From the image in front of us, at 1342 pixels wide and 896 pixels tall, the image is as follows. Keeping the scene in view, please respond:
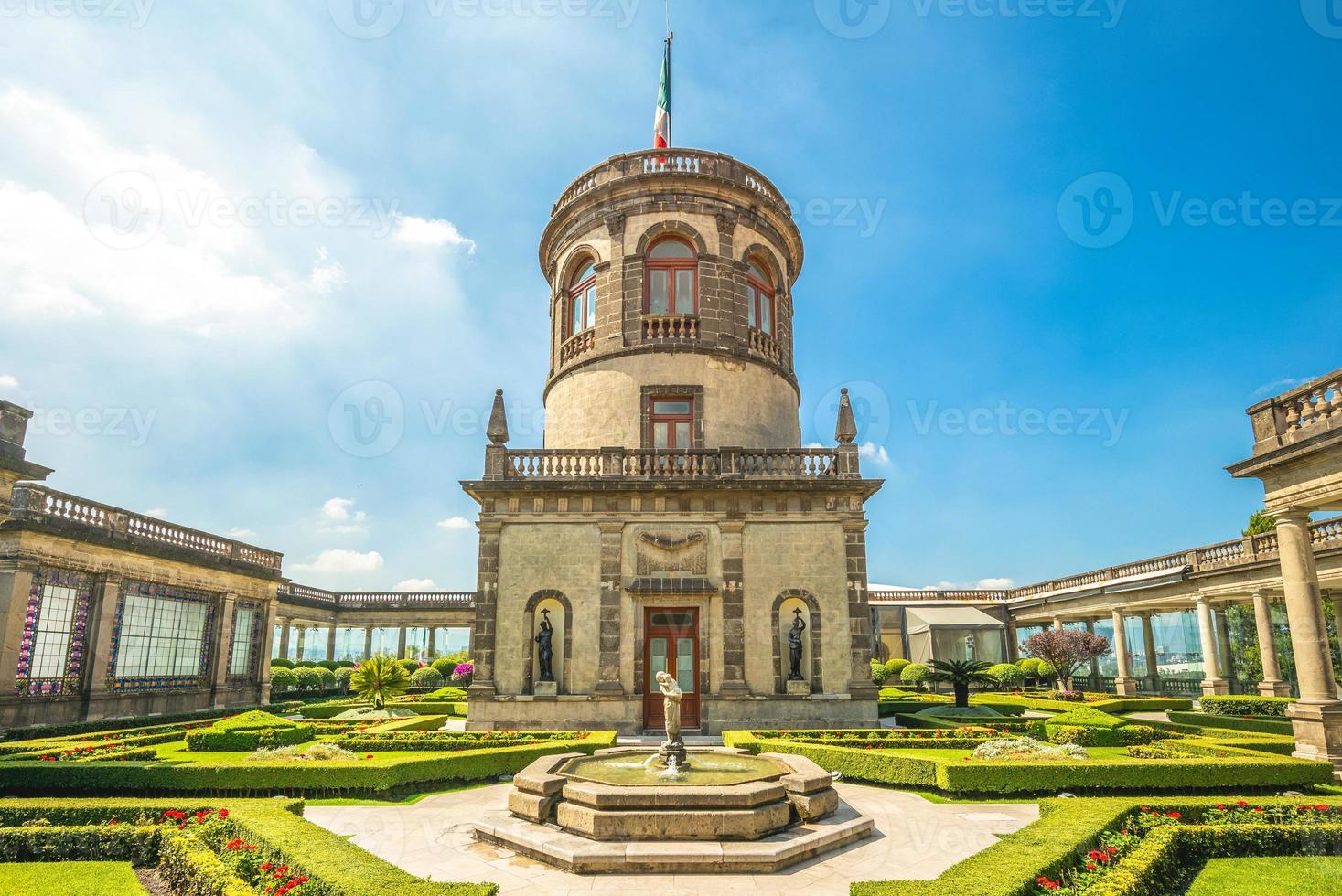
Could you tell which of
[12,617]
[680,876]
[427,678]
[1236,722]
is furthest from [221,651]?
[1236,722]

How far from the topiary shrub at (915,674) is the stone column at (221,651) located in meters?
30.8

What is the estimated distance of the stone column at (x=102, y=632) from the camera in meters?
22.5

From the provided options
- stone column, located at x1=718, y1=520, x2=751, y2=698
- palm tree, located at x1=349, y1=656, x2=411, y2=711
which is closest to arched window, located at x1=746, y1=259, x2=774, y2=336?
stone column, located at x1=718, y1=520, x2=751, y2=698

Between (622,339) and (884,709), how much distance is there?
1595 centimetres

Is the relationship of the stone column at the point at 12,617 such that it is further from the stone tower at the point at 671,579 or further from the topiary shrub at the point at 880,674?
the topiary shrub at the point at 880,674

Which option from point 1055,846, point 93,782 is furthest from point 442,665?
point 1055,846

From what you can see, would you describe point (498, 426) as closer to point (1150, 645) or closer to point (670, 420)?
point (670, 420)

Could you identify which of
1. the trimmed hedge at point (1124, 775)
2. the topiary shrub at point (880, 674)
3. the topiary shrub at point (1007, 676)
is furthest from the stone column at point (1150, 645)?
the trimmed hedge at point (1124, 775)

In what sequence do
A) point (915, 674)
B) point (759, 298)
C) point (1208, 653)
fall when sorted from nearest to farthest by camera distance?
point (759, 298) < point (1208, 653) < point (915, 674)

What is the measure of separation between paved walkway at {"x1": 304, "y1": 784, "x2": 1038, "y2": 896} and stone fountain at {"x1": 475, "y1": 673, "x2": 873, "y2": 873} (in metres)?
0.18

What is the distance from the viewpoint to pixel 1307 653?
1566cm

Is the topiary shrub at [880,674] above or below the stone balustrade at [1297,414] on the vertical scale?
below

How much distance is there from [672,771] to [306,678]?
33966mm

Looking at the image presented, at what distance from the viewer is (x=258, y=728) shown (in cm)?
1791
